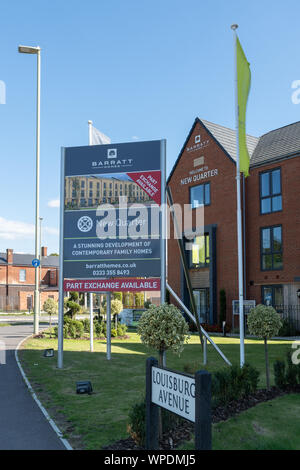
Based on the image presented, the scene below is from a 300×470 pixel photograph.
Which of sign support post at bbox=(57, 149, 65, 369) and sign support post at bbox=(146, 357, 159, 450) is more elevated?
sign support post at bbox=(57, 149, 65, 369)

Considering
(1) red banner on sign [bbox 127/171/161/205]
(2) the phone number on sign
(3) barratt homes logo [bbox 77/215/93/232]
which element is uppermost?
(1) red banner on sign [bbox 127/171/161/205]

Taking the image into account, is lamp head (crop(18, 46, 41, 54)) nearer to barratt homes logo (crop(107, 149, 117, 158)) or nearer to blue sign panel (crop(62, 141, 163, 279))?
blue sign panel (crop(62, 141, 163, 279))

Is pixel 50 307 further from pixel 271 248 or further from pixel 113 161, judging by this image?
pixel 113 161

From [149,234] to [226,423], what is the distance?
6525 mm

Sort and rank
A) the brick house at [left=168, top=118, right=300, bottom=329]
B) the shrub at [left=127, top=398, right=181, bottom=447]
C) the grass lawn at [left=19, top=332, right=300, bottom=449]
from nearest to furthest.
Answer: the shrub at [left=127, top=398, right=181, bottom=447], the grass lawn at [left=19, top=332, right=300, bottom=449], the brick house at [left=168, top=118, right=300, bottom=329]

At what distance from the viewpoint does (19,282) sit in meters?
59.9

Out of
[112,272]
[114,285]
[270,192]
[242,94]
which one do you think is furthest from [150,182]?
[270,192]

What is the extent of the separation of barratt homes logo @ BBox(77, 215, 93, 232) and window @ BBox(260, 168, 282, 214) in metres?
15.6

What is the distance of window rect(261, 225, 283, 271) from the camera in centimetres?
2573

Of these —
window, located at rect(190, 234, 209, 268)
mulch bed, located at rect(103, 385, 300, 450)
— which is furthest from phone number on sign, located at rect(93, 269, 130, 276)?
window, located at rect(190, 234, 209, 268)

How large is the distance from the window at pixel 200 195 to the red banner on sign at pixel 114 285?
1783 centimetres

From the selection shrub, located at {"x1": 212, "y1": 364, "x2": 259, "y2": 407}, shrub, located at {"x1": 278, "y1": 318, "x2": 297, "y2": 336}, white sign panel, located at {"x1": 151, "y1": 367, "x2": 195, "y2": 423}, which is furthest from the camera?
shrub, located at {"x1": 278, "y1": 318, "x2": 297, "y2": 336}

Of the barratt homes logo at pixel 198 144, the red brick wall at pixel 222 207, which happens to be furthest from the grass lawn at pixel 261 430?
the barratt homes logo at pixel 198 144

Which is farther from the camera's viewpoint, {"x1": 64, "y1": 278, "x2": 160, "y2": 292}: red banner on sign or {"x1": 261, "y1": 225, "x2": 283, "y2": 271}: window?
{"x1": 261, "y1": 225, "x2": 283, "y2": 271}: window
